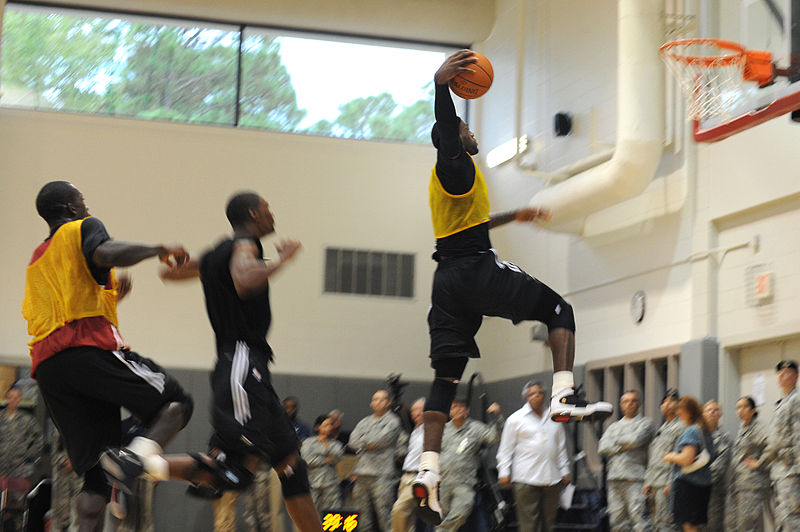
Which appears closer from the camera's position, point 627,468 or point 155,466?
point 155,466

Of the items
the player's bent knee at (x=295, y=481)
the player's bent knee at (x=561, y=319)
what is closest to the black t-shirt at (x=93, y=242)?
the player's bent knee at (x=295, y=481)

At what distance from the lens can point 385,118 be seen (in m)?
16.7

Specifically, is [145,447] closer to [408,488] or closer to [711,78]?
[711,78]

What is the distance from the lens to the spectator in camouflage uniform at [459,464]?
11875mm

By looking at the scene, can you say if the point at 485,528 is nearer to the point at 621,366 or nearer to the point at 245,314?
the point at 621,366

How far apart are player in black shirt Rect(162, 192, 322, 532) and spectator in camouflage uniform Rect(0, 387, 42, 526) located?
886cm

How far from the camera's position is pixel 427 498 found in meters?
5.75

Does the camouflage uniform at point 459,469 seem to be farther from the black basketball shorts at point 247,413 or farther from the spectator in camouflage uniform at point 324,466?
the black basketball shorts at point 247,413

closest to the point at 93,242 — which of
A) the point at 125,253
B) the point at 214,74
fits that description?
the point at 125,253

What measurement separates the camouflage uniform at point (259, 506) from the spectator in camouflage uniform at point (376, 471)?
3.96 feet

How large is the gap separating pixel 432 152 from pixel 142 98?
4.51 m

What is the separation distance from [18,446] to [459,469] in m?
5.62

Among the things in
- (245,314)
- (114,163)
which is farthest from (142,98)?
(245,314)

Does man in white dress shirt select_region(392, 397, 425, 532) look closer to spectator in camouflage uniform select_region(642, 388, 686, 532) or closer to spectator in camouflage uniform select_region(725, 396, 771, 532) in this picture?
spectator in camouflage uniform select_region(642, 388, 686, 532)
